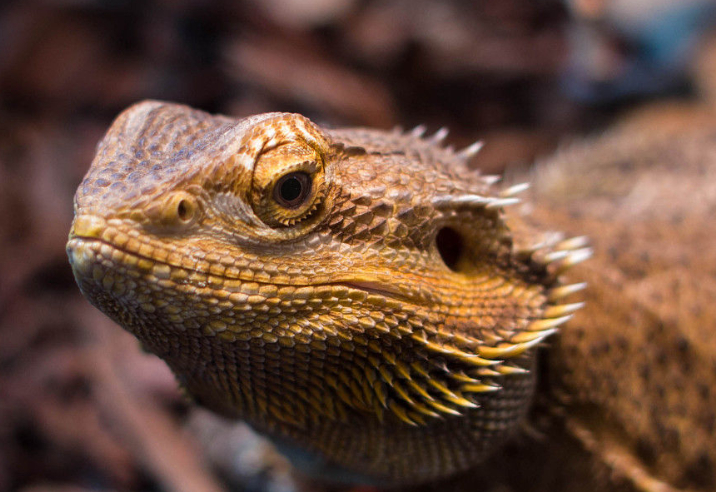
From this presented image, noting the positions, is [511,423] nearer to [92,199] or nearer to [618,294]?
[618,294]

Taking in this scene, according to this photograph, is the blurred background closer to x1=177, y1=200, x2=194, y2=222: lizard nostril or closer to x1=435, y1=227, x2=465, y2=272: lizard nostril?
x1=435, y1=227, x2=465, y2=272: lizard nostril

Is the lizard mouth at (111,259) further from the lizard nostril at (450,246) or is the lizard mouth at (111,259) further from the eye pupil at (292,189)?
the lizard nostril at (450,246)

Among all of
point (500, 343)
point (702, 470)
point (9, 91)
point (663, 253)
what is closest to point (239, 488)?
point (500, 343)

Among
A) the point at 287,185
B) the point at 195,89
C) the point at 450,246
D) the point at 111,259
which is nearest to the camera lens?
the point at 111,259

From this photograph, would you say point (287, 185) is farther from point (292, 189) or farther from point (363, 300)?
point (363, 300)

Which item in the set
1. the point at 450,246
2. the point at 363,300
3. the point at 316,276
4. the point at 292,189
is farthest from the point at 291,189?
the point at 450,246

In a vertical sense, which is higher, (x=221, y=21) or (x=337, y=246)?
(x=221, y=21)

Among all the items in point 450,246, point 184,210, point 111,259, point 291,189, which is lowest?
point 111,259
